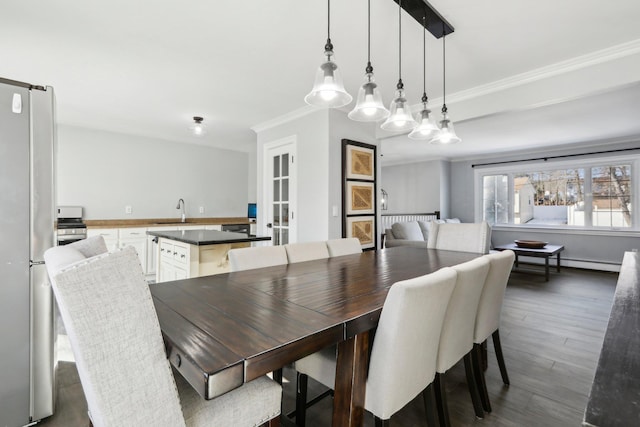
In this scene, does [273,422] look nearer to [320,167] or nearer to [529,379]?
[529,379]

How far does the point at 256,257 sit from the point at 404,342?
1141 mm

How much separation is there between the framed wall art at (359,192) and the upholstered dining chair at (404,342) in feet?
8.28

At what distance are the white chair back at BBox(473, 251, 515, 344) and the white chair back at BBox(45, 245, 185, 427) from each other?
1556mm

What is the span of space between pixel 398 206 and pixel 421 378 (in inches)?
282

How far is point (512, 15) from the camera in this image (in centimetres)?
200

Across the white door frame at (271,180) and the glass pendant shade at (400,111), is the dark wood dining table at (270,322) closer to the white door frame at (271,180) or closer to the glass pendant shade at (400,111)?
the glass pendant shade at (400,111)

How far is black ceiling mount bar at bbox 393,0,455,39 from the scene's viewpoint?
1.88m

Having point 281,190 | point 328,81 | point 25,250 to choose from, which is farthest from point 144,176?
point 328,81

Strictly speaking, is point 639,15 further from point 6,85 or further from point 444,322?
point 6,85

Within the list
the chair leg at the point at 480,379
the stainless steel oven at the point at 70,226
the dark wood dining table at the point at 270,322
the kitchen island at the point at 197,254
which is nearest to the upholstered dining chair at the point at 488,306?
the chair leg at the point at 480,379

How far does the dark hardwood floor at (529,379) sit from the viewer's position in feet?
5.56

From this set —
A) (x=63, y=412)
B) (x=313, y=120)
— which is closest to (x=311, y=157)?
(x=313, y=120)

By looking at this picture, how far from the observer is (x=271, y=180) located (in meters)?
4.45

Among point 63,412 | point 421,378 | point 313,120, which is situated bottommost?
point 63,412
